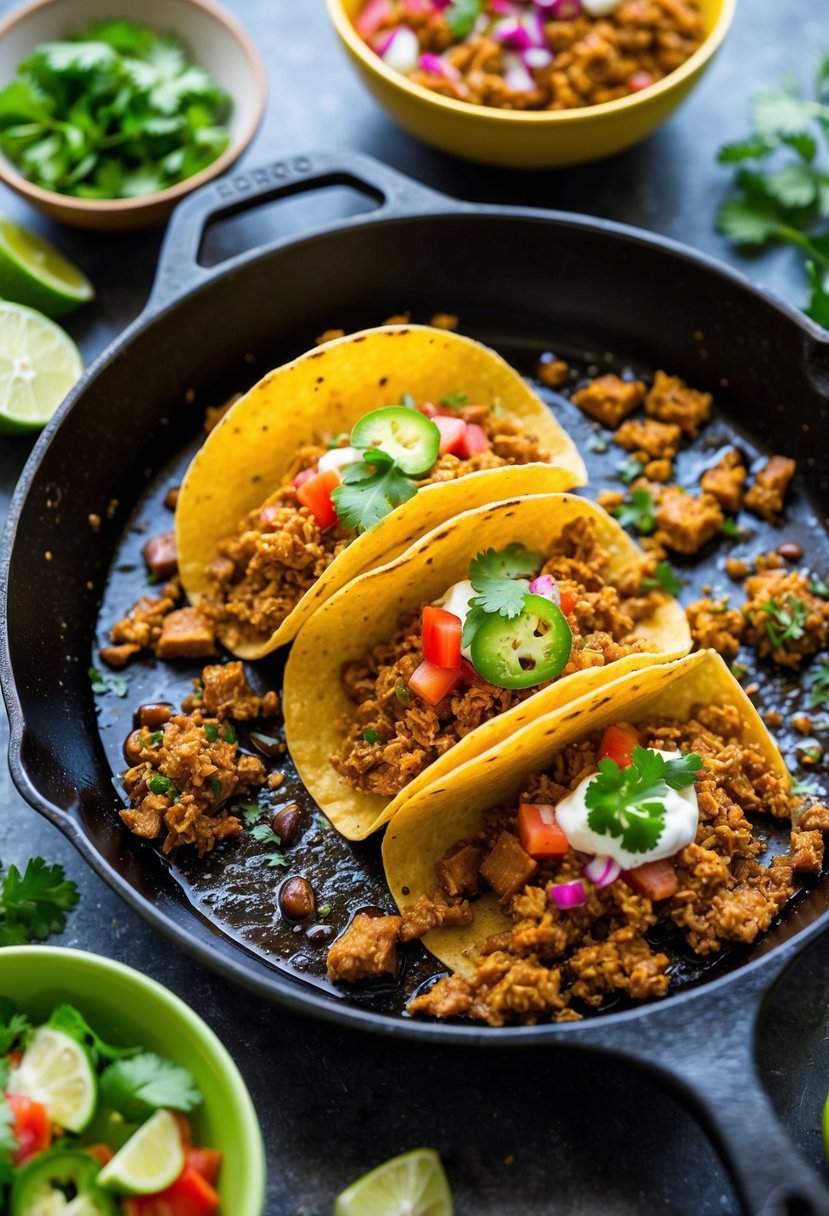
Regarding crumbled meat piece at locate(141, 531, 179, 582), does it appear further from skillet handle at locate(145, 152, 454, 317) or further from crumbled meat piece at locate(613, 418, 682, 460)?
crumbled meat piece at locate(613, 418, 682, 460)

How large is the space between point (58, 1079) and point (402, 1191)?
0.90m

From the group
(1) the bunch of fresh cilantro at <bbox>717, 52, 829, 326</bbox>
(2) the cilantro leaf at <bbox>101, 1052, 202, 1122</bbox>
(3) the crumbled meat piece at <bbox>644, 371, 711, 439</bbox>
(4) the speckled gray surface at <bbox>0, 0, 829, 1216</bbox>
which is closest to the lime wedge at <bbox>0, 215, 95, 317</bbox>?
(4) the speckled gray surface at <bbox>0, 0, 829, 1216</bbox>

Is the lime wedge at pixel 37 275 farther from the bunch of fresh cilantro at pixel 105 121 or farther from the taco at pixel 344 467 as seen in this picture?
the taco at pixel 344 467

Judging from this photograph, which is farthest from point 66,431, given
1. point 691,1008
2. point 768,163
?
point 768,163

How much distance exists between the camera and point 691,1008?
120 inches

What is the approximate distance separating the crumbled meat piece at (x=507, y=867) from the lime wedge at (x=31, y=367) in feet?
6.71

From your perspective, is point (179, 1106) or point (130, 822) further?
point (130, 822)

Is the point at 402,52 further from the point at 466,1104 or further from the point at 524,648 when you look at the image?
the point at 466,1104

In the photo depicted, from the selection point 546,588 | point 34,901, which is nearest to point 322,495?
point 546,588

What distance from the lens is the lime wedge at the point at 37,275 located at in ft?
14.5

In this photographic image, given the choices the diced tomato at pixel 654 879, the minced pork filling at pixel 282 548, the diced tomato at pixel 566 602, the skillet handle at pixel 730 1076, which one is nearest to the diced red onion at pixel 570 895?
the diced tomato at pixel 654 879

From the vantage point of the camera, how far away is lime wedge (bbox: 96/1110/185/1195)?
286 centimetres

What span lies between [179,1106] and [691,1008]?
4.01 feet

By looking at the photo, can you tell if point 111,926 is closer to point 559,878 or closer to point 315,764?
point 315,764
